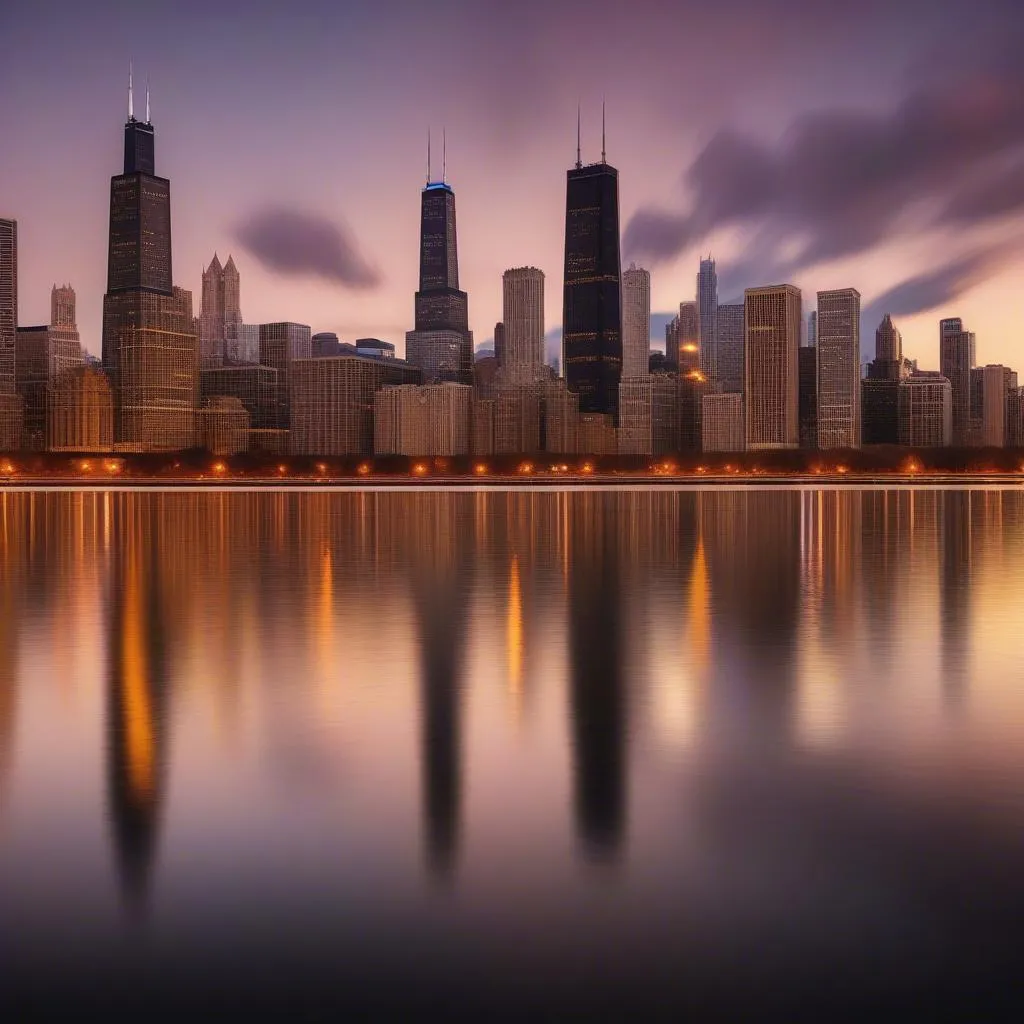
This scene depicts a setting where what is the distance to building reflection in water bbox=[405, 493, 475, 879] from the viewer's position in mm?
9250

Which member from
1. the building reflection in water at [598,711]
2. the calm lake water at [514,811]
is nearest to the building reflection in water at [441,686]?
the calm lake water at [514,811]

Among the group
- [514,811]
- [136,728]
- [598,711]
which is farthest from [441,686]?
[514,811]

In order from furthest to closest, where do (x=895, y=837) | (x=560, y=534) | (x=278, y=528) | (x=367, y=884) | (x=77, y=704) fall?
(x=278, y=528) < (x=560, y=534) < (x=77, y=704) < (x=895, y=837) < (x=367, y=884)

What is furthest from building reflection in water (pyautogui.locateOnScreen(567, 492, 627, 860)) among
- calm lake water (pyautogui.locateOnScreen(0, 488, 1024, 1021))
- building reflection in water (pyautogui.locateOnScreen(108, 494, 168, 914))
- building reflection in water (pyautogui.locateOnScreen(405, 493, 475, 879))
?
building reflection in water (pyautogui.locateOnScreen(108, 494, 168, 914))

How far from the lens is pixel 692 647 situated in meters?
18.4

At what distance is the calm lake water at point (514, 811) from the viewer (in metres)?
6.76

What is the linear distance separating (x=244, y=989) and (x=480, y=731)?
6.19 metres

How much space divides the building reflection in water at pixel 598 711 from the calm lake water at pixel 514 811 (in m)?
0.06

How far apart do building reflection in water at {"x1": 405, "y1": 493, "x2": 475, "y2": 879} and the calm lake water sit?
0.07 meters

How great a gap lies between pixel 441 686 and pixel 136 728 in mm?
4170

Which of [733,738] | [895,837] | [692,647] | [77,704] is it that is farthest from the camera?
[692,647]

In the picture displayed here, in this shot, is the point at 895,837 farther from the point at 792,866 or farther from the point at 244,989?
the point at 244,989

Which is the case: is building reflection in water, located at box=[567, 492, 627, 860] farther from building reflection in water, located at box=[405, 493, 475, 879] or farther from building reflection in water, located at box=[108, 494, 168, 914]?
building reflection in water, located at box=[108, 494, 168, 914]

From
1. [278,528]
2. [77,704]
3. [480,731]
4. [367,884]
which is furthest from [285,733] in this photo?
[278,528]
